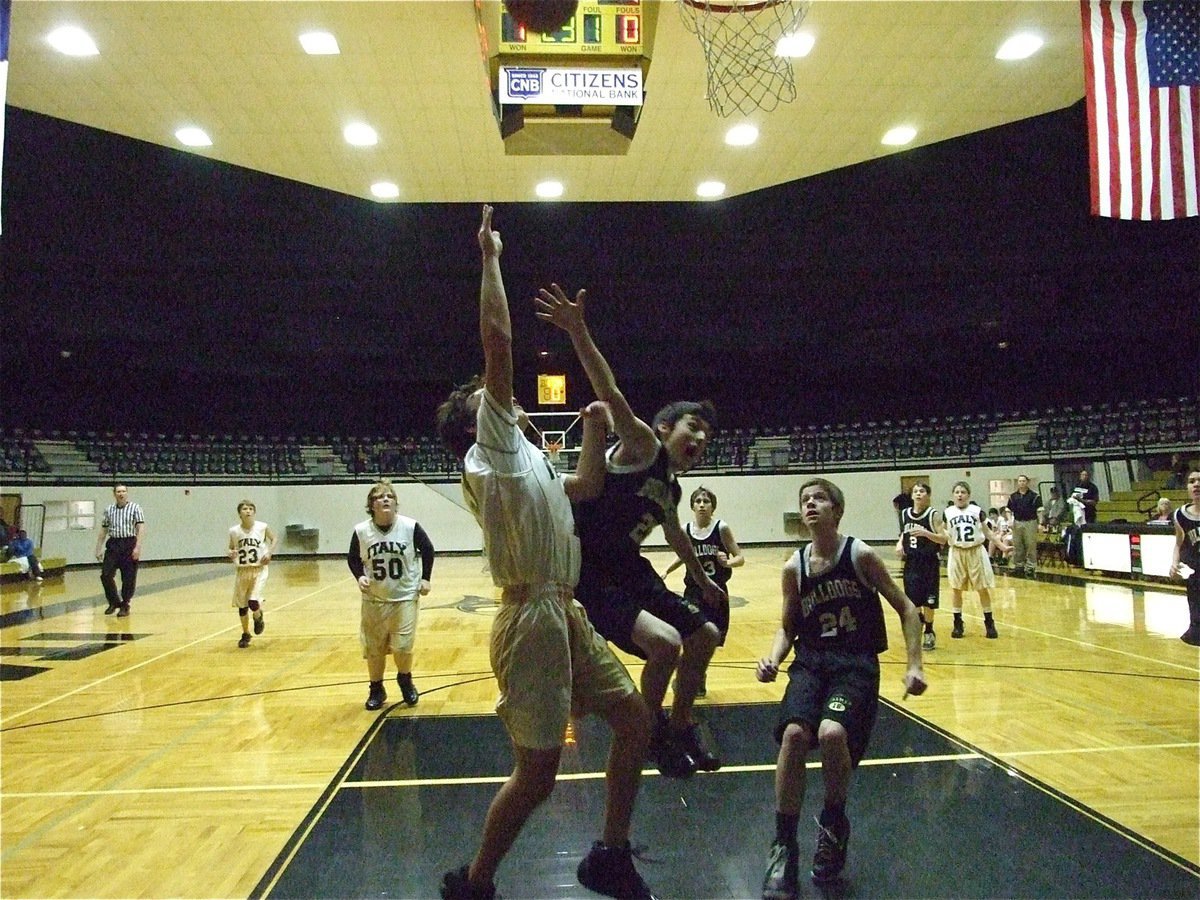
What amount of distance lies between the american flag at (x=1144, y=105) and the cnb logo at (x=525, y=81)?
3.62 metres

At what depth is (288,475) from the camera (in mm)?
23516

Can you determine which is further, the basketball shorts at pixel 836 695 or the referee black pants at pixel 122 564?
the referee black pants at pixel 122 564

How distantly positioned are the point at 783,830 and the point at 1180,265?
20.9 m

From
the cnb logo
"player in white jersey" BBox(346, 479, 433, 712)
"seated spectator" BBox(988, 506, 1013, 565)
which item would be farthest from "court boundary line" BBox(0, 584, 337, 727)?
"seated spectator" BBox(988, 506, 1013, 565)

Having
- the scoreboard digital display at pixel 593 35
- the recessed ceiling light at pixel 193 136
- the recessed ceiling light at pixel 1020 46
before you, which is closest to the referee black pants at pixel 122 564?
the recessed ceiling light at pixel 193 136

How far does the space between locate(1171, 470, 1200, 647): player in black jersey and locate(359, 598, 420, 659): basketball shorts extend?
6.58 m

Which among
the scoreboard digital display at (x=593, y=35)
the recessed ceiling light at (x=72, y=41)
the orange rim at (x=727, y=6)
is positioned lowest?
the scoreboard digital display at (x=593, y=35)

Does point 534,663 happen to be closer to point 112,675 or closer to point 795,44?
point 795,44

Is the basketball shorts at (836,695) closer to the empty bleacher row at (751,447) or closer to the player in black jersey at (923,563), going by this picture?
the player in black jersey at (923,563)

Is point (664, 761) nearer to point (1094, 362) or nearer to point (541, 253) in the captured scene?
point (541, 253)

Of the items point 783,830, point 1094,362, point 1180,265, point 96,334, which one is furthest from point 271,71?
point 1094,362

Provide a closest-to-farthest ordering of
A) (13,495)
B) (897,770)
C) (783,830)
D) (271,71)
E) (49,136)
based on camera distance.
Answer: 1. (783,830)
2. (897,770)
3. (271,71)
4. (49,136)
5. (13,495)

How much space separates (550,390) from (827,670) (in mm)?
Result: 19696

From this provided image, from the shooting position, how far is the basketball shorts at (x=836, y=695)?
3.19 m
